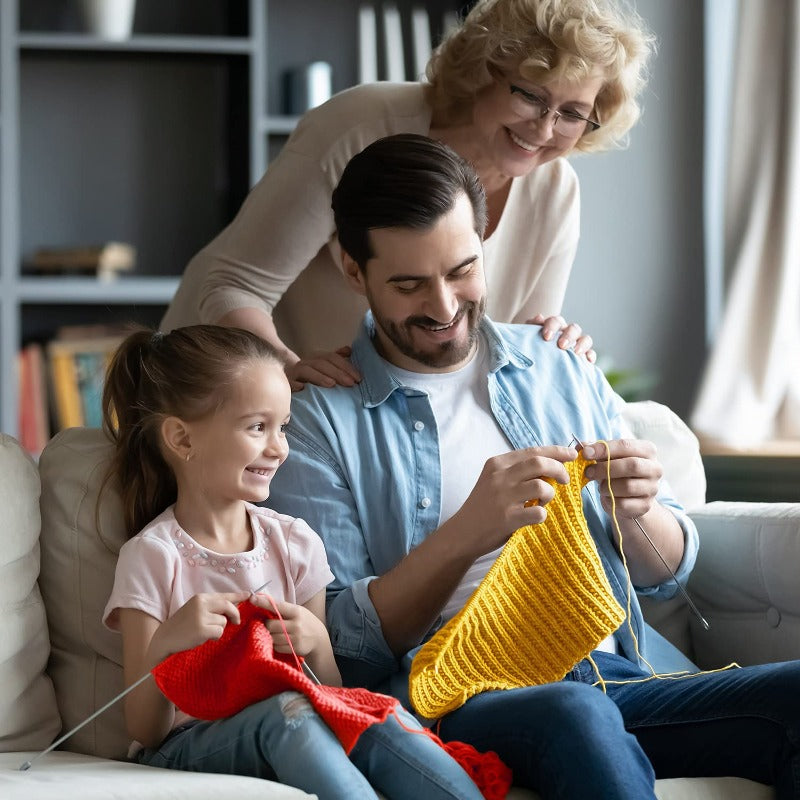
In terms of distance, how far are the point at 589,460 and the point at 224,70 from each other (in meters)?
2.57

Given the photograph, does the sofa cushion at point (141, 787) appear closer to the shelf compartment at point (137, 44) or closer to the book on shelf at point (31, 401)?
the book on shelf at point (31, 401)

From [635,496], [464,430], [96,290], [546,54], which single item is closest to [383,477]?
[464,430]

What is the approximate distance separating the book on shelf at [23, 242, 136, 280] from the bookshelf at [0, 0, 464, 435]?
0.05m

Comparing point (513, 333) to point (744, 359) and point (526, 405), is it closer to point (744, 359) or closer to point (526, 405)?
point (526, 405)

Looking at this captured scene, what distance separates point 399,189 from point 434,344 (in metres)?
0.23

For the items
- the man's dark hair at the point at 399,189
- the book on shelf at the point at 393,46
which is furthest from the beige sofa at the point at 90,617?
the book on shelf at the point at 393,46

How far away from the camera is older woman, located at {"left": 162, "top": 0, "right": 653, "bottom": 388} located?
76.9 inches

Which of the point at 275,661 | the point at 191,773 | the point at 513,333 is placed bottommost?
the point at 191,773

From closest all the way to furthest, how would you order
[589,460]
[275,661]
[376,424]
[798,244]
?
[275,661]
[589,460]
[376,424]
[798,244]

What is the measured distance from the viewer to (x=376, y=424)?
5.90 ft

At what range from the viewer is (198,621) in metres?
1.41

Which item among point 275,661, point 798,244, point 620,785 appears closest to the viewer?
point 620,785

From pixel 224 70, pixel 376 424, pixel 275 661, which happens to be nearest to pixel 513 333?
pixel 376 424

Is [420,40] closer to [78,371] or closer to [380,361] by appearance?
[78,371]
